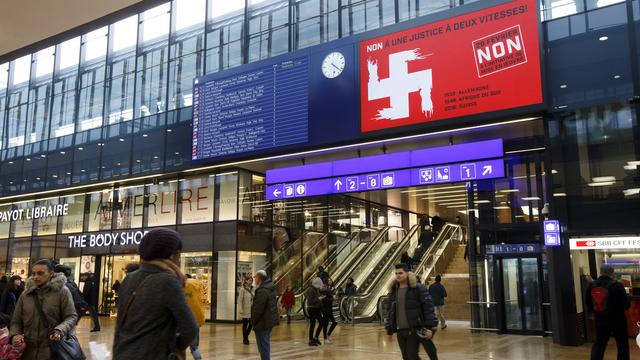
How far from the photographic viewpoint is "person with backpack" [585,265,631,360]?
7.11 metres

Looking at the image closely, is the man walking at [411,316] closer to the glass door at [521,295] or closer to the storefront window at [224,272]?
the glass door at [521,295]

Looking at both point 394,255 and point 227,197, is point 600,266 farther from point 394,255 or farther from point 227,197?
point 227,197

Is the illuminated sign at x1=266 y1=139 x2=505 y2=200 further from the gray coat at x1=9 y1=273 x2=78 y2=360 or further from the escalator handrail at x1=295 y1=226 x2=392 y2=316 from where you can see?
the gray coat at x1=9 y1=273 x2=78 y2=360

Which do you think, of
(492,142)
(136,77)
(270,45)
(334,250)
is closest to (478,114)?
(492,142)

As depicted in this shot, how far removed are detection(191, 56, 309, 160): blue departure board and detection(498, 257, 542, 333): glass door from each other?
19.9 feet

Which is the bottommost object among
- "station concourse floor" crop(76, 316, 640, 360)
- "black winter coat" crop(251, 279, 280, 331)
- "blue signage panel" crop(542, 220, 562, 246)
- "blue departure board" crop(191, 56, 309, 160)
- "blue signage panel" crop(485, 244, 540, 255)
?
"station concourse floor" crop(76, 316, 640, 360)

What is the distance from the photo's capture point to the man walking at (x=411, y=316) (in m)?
6.12

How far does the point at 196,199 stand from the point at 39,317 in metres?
15.0

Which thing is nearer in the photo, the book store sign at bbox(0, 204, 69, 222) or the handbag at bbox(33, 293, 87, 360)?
the handbag at bbox(33, 293, 87, 360)

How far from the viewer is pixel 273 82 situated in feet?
50.6

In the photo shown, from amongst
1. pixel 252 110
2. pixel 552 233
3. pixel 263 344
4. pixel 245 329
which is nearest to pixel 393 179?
pixel 552 233

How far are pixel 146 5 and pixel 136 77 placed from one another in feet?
59.2

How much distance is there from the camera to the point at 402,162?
1330cm

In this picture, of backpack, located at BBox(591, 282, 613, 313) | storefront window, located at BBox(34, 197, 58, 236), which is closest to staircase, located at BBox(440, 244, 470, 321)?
backpack, located at BBox(591, 282, 613, 313)
